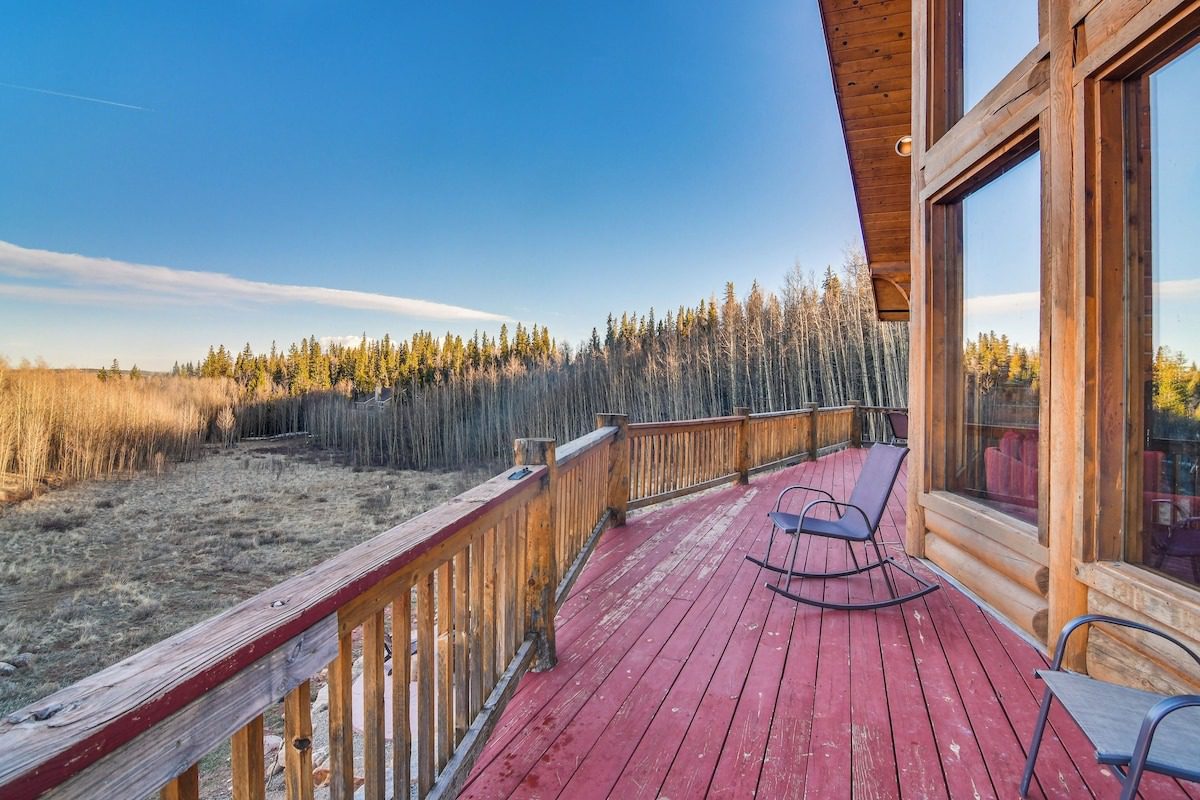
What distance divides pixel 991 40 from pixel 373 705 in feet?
13.9

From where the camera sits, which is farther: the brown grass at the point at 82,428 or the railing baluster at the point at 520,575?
the brown grass at the point at 82,428

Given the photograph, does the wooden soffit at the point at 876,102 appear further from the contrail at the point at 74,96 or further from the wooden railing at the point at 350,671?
the contrail at the point at 74,96

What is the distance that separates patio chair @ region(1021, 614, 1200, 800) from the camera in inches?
42.9

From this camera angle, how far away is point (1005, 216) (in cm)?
290

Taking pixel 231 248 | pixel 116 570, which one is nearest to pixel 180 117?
pixel 231 248

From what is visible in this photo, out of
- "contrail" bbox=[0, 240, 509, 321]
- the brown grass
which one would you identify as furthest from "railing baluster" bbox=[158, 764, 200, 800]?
"contrail" bbox=[0, 240, 509, 321]

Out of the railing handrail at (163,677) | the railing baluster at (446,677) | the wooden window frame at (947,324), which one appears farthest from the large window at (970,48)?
the railing handrail at (163,677)

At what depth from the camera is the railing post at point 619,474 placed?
177 inches

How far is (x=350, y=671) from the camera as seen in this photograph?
96cm

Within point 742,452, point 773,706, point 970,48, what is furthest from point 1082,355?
point 742,452

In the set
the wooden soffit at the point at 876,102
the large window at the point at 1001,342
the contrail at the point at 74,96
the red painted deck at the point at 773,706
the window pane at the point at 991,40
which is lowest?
the red painted deck at the point at 773,706

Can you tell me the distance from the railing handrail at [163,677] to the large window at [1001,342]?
3011 millimetres

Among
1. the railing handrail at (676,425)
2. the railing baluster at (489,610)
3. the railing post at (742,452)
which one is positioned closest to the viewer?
the railing baluster at (489,610)

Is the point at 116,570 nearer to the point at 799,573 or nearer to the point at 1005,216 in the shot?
the point at 799,573
